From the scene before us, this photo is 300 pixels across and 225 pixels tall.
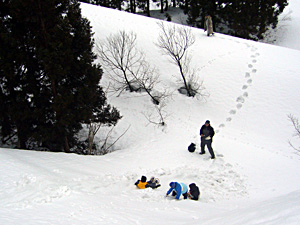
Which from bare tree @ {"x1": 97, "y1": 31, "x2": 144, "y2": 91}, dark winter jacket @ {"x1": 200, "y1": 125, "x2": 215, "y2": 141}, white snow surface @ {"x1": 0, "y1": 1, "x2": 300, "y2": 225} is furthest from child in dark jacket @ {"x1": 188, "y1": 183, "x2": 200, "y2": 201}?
bare tree @ {"x1": 97, "y1": 31, "x2": 144, "y2": 91}

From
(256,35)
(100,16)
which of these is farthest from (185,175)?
(256,35)

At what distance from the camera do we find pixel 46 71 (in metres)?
10.2

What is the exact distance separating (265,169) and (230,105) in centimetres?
698

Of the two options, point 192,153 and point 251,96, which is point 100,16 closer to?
point 251,96

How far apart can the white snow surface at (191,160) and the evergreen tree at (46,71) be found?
153 centimetres

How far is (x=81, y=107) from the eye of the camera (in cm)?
1125

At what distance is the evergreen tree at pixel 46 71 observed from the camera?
393 inches

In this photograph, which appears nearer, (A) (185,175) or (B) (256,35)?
(A) (185,175)

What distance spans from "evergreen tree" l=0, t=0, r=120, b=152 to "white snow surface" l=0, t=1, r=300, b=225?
153cm

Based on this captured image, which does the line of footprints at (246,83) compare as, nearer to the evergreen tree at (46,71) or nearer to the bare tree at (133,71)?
the bare tree at (133,71)

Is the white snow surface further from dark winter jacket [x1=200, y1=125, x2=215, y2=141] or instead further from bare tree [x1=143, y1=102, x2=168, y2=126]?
dark winter jacket [x1=200, y1=125, x2=215, y2=141]

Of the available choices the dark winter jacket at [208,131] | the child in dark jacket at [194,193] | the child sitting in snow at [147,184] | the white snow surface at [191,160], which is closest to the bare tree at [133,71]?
the white snow surface at [191,160]

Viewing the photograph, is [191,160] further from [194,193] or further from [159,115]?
[159,115]

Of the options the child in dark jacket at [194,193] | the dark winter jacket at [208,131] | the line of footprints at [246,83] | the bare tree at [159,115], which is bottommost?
the child in dark jacket at [194,193]
